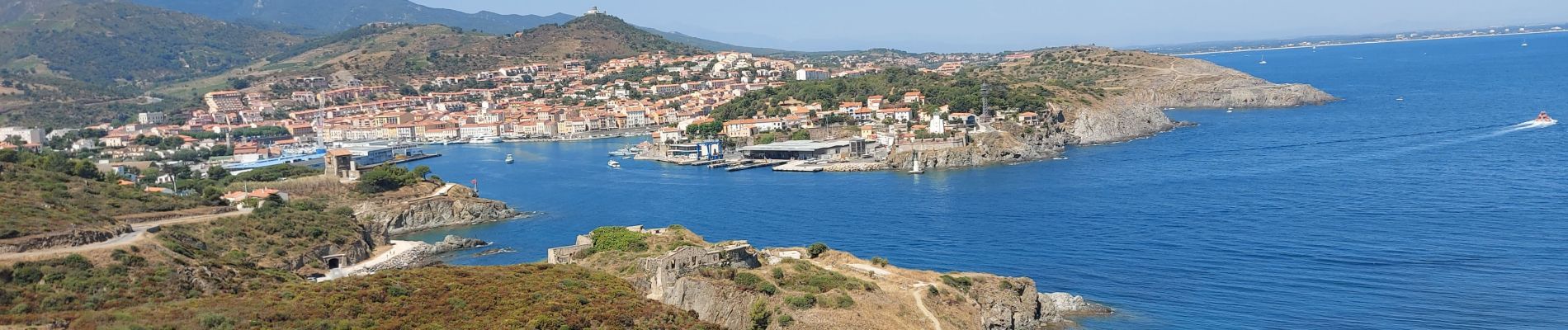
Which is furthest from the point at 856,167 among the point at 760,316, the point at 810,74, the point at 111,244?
the point at 810,74

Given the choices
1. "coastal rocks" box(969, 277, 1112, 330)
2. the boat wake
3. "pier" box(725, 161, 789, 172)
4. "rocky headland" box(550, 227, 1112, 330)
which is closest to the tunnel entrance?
"rocky headland" box(550, 227, 1112, 330)

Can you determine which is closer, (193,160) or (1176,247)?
(1176,247)

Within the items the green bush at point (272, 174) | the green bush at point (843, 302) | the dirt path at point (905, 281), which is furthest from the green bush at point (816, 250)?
the green bush at point (272, 174)

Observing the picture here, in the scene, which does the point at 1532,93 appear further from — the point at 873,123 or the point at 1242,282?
the point at 1242,282

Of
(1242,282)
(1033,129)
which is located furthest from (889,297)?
(1033,129)

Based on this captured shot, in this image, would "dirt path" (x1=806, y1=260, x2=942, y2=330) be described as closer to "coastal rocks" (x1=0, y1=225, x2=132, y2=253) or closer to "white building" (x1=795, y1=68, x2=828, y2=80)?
"coastal rocks" (x1=0, y1=225, x2=132, y2=253)

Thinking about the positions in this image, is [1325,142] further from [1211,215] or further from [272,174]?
[272,174]
